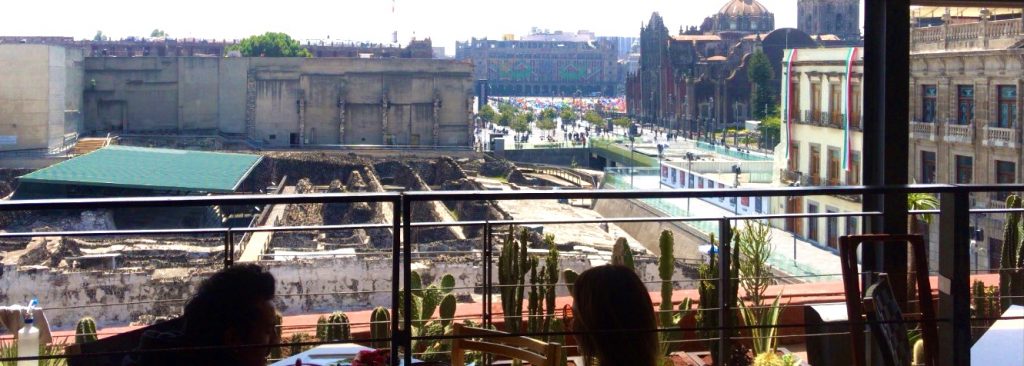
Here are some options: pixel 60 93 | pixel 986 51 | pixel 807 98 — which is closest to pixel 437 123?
pixel 60 93

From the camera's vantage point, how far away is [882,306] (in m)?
1.22

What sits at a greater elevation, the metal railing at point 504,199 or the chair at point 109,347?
the metal railing at point 504,199

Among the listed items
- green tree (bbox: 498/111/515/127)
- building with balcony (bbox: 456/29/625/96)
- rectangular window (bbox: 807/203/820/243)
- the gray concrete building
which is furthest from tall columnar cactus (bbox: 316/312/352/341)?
building with balcony (bbox: 456/29/625/96)

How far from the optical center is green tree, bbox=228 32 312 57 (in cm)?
3709

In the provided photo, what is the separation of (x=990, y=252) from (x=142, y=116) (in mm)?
26630

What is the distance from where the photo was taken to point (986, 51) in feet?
33.3

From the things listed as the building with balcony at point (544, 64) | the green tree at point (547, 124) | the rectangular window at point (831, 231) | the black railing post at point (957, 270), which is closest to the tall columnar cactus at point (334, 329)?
the black railing post at point (957, 270)

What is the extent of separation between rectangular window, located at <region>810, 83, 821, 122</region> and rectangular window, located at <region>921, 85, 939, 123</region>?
2.39 metres

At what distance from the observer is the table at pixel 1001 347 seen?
1.55 metres

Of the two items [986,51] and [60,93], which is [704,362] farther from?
[60,93]

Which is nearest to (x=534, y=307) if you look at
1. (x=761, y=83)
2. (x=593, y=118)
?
(x=761, y=83)

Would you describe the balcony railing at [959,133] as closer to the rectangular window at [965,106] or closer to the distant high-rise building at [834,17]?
the rectangular window at [965,106]

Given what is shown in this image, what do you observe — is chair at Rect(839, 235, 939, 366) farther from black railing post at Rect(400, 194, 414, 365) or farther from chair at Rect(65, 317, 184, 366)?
chair at Rect(65, 317, 184, 366)

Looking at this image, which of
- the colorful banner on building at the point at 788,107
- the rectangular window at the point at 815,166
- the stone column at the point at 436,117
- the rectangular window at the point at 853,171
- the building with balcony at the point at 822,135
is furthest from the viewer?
Result: the stone column at the point at 436,117
